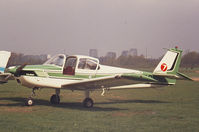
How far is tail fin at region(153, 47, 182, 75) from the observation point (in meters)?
14.1

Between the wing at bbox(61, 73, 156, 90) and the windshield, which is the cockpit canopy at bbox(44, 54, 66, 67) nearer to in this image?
the windshield

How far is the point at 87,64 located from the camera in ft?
40.1

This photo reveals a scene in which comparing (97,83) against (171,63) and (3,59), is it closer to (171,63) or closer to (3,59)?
(171,63)

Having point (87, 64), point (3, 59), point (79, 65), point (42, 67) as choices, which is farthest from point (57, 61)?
point (3, 59)

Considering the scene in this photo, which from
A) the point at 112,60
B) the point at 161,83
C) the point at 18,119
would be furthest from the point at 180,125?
the point at 112,60

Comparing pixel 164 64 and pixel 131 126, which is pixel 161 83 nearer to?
pixel 164 64

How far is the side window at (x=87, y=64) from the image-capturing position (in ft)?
39.8

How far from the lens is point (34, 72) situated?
1123cm

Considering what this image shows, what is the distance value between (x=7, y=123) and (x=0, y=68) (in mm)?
9669

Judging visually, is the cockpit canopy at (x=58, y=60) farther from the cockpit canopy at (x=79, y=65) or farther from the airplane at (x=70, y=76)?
the cockpit canopy at (x=79, y=65)

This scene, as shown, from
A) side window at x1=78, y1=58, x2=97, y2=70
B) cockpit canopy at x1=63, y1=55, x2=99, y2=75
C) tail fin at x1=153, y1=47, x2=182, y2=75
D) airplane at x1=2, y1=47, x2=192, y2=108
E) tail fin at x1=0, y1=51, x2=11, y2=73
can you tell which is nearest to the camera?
airplane at x1=2, y1=47, x2=192, y2=108

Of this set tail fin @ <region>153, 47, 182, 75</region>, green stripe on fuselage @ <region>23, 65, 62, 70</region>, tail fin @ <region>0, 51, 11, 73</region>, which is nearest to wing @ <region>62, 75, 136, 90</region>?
green stripe on fuselage @ <region>23, 65, 62, 70</region>

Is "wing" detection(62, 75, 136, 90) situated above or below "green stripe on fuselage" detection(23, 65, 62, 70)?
below

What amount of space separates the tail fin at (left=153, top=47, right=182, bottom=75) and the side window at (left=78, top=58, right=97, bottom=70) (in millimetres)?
3785
